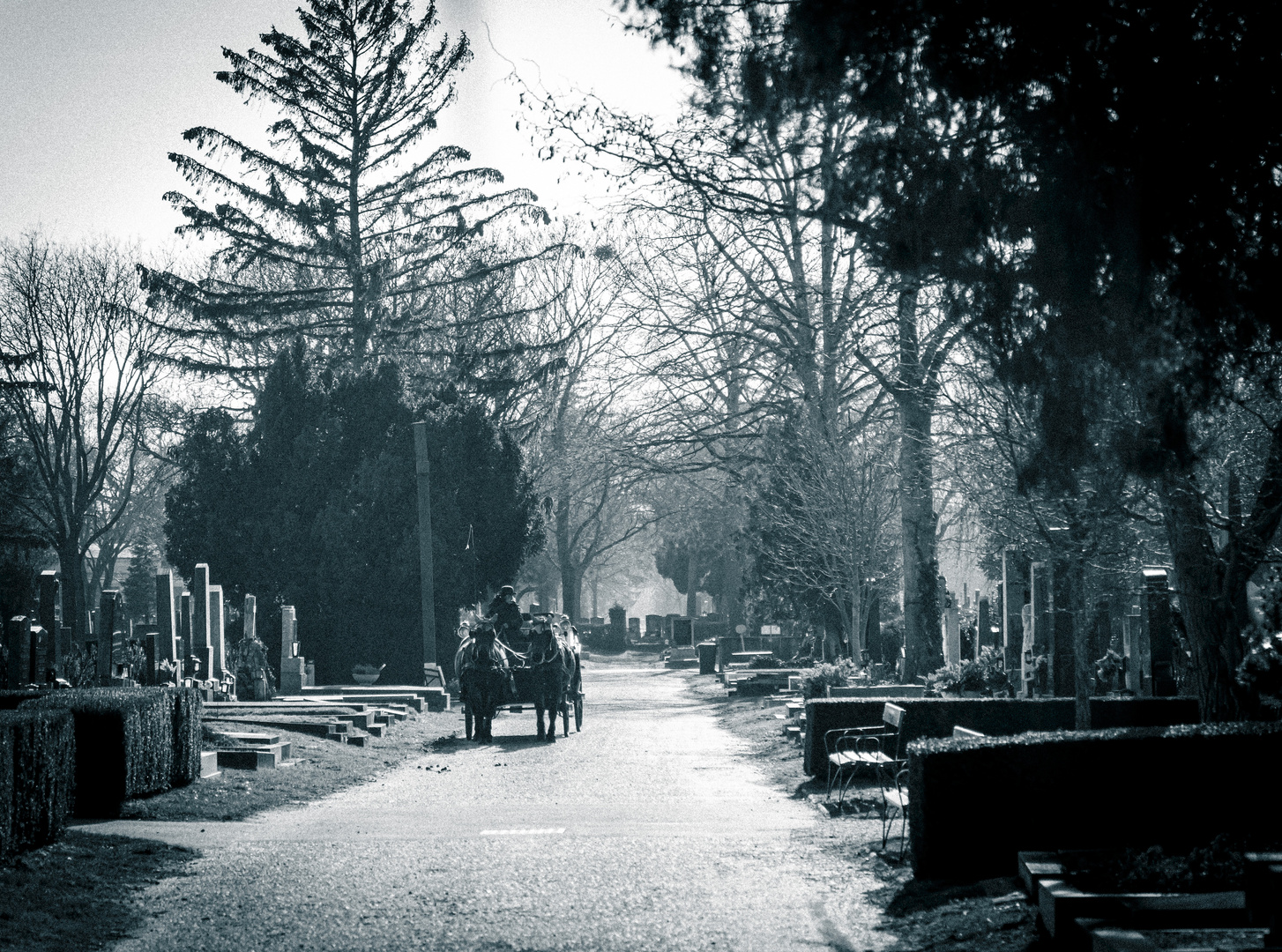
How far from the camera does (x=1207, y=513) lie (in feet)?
38.5

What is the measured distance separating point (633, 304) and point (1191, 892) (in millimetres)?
23673

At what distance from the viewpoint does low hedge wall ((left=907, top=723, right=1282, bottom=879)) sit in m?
8.88

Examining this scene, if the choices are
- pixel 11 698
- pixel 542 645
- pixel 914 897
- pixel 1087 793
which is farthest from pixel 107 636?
pixel 1087 793

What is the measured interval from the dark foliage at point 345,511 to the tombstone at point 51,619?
11.2 meters

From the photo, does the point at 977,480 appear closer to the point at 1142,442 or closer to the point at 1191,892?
the point at 1142,442

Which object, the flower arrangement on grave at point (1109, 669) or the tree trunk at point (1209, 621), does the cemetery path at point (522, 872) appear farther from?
the flower arrangement on grave at point (1109, 669)

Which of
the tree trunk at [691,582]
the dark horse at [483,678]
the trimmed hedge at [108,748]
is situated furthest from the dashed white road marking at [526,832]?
the tree trunk at [691,582]

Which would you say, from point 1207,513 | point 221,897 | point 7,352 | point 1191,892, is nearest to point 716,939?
point 1191,892

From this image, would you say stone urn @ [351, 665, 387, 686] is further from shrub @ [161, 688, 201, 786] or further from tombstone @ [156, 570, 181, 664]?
shrub @ [161, 688, 201, 786]

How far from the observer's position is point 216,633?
83.6ft

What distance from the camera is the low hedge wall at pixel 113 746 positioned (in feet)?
40.2

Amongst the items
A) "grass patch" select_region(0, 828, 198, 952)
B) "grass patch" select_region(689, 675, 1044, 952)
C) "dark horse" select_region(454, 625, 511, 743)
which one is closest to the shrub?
"grass patch" select_region(0, 828, 198, 952)

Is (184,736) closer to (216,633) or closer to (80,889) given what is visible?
(80,889)

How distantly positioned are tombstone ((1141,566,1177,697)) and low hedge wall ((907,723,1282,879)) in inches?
225
